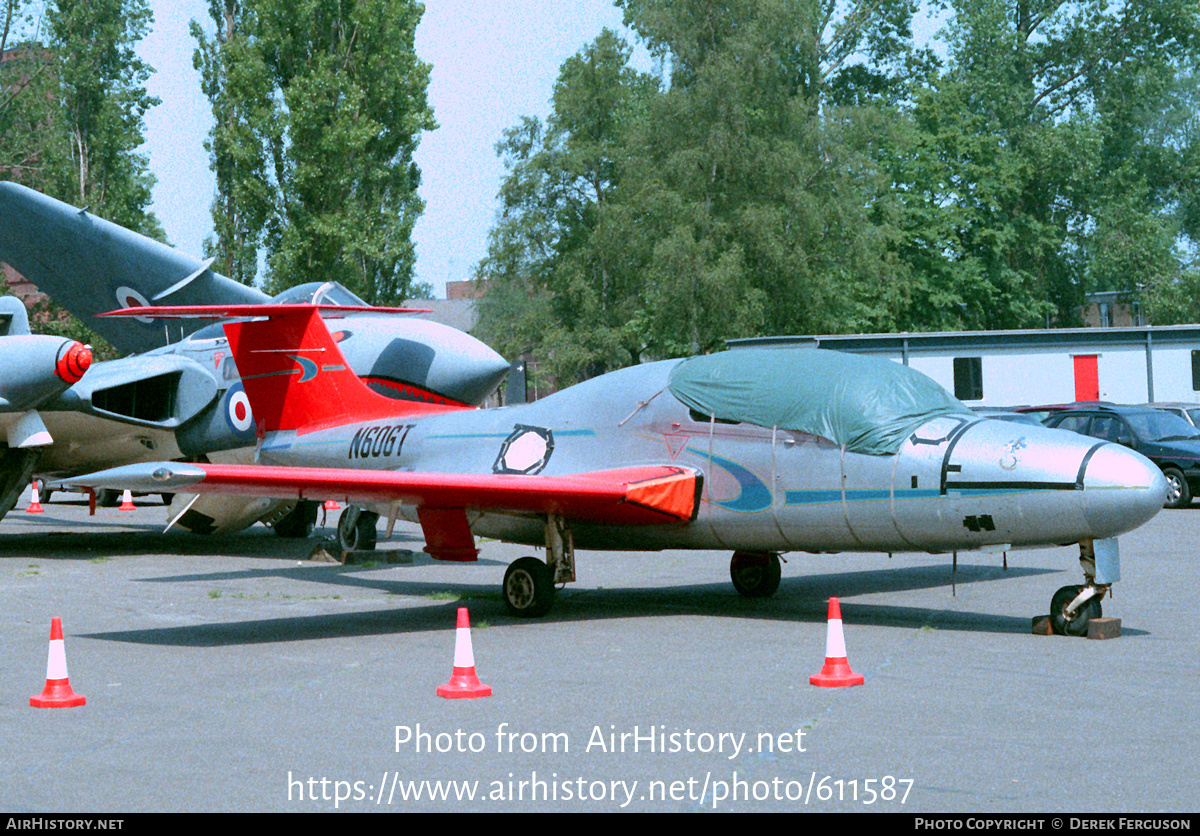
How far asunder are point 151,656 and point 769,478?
508 centimetres

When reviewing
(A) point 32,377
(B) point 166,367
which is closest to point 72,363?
(A) point 32,377

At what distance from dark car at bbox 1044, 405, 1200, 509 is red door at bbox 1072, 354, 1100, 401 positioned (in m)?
9.91

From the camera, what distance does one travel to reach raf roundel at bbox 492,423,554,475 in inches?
481

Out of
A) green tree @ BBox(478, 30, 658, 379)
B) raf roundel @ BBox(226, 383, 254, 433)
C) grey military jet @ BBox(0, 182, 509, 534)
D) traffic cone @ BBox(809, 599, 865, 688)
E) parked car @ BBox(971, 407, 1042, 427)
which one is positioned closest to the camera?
traffic cone @ BBox(809, 599, 865, 688)

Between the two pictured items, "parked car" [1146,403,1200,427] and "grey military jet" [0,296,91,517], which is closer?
"grey military jet" [0,296,91,517]

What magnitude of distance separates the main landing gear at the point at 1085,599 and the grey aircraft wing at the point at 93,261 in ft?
44.2

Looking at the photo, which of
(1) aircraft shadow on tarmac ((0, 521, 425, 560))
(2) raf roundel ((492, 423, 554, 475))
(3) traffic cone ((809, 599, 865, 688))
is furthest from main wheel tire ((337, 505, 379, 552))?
(3) traffic cone ((809, 599, 865, 688))

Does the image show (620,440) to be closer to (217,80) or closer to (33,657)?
(33,657)

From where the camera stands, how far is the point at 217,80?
4325 cm

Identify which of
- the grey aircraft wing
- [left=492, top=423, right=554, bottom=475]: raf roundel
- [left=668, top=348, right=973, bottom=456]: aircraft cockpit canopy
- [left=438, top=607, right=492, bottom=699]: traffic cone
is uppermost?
the grey aircraft wing

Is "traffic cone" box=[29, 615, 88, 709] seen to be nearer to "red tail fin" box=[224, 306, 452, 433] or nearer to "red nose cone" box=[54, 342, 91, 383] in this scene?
"red tail fin" box=[224, 306, 452, 433]

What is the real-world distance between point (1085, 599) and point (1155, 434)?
16.8 metres

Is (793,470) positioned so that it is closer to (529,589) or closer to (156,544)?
(529,589)

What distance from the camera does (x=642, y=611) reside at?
11.9 meters
